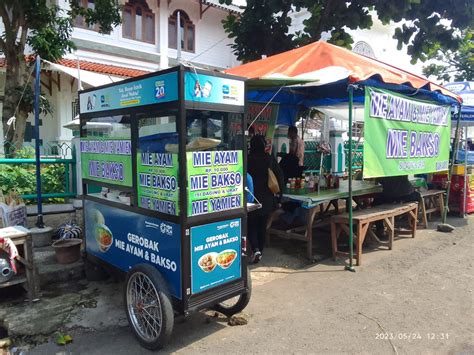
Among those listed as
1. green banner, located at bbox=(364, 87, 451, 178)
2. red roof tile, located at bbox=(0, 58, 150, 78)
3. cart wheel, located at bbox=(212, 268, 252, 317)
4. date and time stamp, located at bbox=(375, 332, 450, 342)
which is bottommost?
date and time stamp, located at bbox=(375, 332, 450, 342)

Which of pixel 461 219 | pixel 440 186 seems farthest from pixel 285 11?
pixel 461 219

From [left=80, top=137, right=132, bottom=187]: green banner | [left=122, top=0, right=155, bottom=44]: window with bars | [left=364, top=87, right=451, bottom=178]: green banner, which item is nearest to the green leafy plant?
[left=80, top=137, right=132, bottom=187]: green banner

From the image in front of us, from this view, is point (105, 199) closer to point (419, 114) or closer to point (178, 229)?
point (178, 229)

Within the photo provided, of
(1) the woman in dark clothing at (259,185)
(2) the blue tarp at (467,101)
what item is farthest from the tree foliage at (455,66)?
(1) the woman in dark clothing at (259,185)

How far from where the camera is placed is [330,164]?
11258 mm

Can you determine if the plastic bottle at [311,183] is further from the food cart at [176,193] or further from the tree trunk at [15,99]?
the tree trunk at [15,99]

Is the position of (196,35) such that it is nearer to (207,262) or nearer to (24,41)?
(24,41)

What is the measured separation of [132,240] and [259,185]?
2.06m

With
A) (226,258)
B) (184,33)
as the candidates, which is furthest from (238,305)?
(184,33)

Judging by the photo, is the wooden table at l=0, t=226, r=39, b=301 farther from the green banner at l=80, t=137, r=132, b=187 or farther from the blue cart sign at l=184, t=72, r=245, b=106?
the blue cart sign at l=184, t=72, r=245, b=106

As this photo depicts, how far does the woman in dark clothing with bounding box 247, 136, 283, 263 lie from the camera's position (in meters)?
5.05

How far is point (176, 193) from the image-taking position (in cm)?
300

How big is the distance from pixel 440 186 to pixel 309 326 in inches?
243

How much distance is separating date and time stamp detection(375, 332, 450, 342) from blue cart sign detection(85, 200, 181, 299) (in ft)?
5.97
